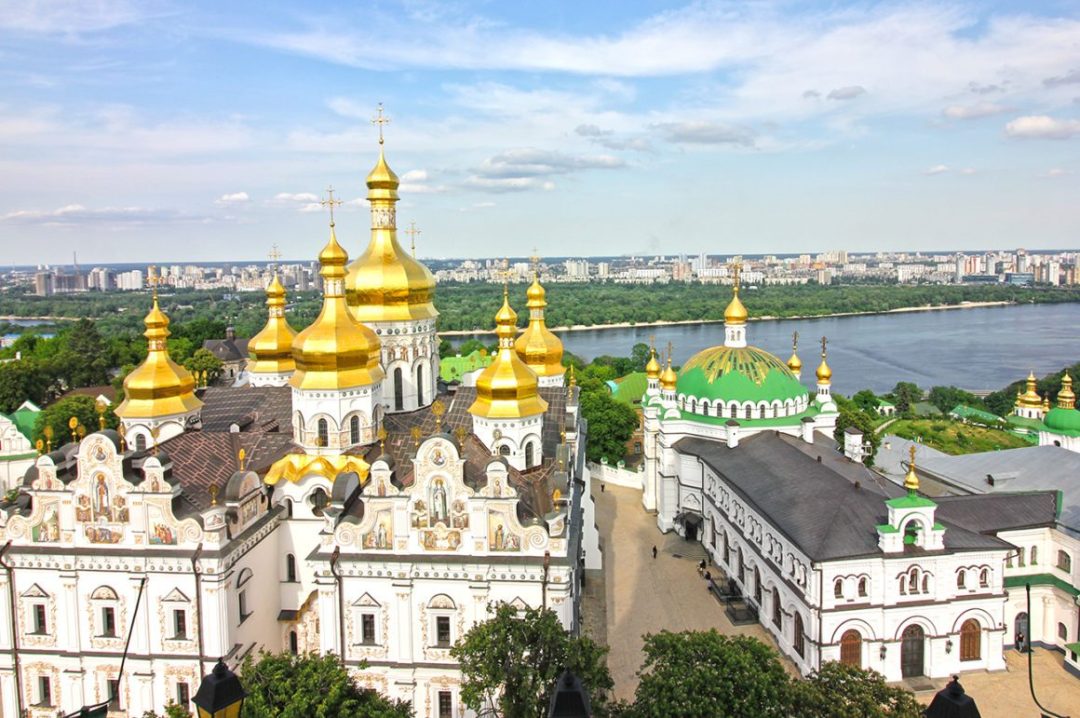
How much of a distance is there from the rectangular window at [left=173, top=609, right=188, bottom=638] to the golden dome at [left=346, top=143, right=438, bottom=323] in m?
6.80

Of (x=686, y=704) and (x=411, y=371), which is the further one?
(x=411, y=371)

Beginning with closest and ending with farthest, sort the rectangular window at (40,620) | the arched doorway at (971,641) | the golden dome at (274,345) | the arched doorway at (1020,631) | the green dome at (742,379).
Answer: the rectangular window at (40,620)
the arched doorway at (971,641)
the arched doorway at (1020,631)
the golden dome at (274,345)
the green dome at (742,379)

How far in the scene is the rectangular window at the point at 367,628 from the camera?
11.7m

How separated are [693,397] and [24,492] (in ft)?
50.4

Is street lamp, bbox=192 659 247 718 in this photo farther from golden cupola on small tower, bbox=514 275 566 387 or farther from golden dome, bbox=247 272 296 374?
golden cupola on small tower, bbox=514 275 566 387

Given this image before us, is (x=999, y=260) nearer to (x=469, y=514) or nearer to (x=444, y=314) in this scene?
(x=444, y=314)

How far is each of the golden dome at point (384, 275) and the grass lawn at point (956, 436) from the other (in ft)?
60.3

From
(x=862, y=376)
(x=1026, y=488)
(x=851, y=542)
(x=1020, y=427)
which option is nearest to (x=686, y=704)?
(x=851, y=542)

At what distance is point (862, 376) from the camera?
54.1m

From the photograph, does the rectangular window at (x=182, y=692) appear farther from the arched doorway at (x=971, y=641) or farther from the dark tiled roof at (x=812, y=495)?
the arched doorway at (x=971, y=641)

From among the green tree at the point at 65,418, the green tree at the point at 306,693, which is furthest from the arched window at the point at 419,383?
the green tree at the point at 65,418

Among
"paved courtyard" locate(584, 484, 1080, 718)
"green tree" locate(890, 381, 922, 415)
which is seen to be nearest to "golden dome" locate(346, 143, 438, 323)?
"paved courtyard" locate(584, 484, 1080, 718)

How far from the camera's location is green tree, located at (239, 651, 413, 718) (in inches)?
328

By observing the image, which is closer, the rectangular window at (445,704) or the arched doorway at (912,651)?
the rectangular window at (445,704)
